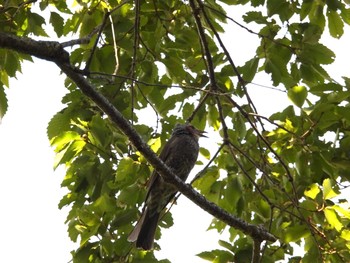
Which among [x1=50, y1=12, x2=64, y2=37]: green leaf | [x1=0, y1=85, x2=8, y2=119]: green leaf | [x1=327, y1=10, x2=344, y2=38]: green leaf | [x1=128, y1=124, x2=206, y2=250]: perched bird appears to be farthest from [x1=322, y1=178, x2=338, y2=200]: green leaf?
[x1=50, y1=12, x2=64, y2=37]: green leaf

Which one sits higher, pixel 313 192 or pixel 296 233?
pixel 313 192

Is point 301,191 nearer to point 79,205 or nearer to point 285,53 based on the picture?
point 285,53

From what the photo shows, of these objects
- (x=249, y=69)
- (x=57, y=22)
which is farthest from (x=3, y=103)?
(x=249, y=69)

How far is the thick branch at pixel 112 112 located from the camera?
2150 mm

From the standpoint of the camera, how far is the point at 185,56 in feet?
13.8

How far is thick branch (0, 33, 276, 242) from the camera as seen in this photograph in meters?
2.15

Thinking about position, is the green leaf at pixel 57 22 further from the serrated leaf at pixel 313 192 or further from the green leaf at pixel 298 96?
the serrated leaf at pixel 313 192

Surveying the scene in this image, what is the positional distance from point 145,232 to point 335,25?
201 centimetres

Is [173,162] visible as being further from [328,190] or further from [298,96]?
[328,190]

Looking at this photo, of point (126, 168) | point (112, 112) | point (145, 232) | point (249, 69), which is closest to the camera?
point (112, 112)

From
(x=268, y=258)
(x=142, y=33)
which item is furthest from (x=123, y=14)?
(x=268, y=258)

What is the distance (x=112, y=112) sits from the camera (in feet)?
8.11

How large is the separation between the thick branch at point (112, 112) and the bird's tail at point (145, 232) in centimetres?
53

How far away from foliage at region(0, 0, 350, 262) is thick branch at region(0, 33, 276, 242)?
0.77ft
